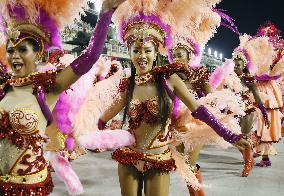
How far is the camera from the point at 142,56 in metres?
3.57

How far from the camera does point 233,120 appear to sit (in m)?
3.93

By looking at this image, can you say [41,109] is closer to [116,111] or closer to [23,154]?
[23,154]

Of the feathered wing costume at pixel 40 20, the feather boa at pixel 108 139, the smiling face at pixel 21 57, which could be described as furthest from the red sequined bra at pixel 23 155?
the feather boa at pixel 108 139

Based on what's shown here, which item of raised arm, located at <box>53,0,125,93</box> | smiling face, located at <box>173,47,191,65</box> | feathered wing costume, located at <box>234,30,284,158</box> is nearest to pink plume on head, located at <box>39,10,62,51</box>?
raised arm, located at <box>53,0,125,93</box>

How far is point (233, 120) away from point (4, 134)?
2.10 metres

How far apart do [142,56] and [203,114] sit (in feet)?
2.29

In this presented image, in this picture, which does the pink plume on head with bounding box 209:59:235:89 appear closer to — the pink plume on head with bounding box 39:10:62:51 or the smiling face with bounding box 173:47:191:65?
the smiling face with bounding box 173:47:191:65

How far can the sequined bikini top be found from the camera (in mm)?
3521

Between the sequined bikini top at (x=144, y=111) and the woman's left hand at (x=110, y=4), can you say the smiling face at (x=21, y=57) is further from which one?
the sequined bikini top at (x=144, y=111)

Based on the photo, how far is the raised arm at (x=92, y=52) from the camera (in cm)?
253

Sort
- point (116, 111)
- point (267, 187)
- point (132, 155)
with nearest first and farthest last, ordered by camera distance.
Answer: point (132, 155)
point (116, 111)
point (267, 187)

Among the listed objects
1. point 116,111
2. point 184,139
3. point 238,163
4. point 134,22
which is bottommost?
point 238,163

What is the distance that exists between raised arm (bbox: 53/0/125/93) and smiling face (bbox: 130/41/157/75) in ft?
3.17

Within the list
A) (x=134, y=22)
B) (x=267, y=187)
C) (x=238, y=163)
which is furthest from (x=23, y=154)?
(x=238, y=163)
